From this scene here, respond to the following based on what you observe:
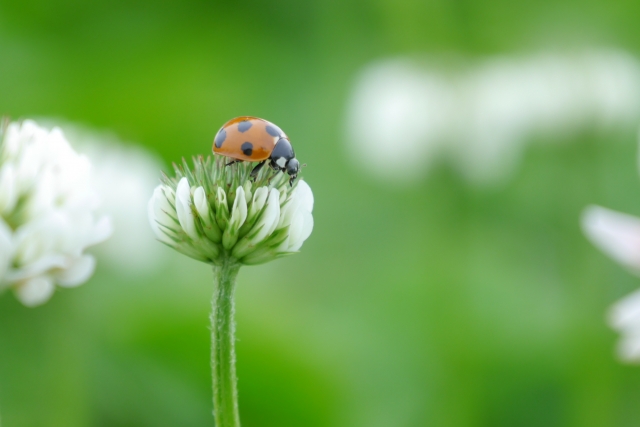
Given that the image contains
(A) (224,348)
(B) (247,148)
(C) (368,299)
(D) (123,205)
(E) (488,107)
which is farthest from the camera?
(C) (368,299)

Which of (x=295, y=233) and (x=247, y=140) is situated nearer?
(x=295, y=233)

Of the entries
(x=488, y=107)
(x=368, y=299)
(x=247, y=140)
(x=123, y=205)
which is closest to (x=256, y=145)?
(x=247, y=140)

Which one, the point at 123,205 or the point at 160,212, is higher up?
the point at 123,205

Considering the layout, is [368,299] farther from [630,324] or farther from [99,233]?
[99,233]

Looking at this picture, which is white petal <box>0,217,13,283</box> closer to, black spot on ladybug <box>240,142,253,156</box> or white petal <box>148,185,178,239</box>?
white petal <box>148,185,178,239</box>

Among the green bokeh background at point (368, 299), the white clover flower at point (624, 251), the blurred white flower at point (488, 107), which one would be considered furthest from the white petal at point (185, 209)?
the blurred white flower at point (488, 107)

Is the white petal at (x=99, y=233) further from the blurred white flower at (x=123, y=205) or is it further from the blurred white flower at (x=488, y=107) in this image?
the blurred white flower at (x=488, y=107)

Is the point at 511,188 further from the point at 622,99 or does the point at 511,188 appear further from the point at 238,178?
the point at 238,178

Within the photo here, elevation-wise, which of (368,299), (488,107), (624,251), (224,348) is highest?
(488,107)

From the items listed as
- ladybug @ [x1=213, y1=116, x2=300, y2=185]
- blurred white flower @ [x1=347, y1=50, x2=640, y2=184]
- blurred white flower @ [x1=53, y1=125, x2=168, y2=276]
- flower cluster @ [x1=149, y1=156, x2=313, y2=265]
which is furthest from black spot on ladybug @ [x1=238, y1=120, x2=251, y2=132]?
blurred white flower @ [x1=347, y1=50, x2=640, y2=184]
